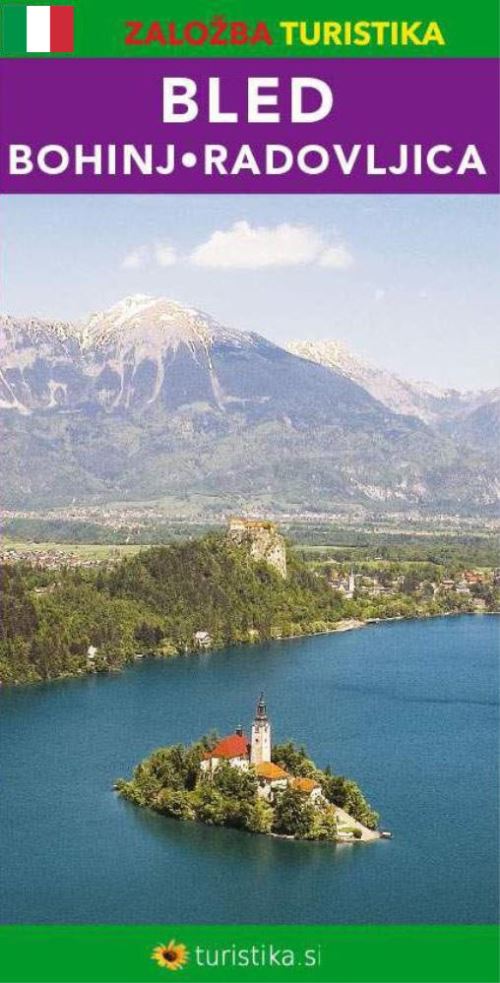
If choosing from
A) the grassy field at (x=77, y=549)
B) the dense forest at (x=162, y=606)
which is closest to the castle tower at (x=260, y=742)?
the dense forest at (x=162, y=606)

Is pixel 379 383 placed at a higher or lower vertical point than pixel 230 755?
higher

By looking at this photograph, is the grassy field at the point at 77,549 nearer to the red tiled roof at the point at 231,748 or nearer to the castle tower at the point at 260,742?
the red tiled roof at the point at 231,748

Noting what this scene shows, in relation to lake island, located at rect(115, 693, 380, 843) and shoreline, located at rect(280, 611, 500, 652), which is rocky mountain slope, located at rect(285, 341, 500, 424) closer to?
shoreline, located at rect(280, 611, 500, 652)

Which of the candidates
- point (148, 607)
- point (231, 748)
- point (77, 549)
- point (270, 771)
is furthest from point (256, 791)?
point (77, 549)

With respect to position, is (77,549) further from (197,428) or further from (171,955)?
(197,428)

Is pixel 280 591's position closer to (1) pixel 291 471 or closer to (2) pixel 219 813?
(2) pixel 219 813

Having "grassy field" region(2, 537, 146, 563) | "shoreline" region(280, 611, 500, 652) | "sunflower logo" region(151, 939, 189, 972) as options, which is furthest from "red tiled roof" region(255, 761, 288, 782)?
"grassy field" region(2, 537, 146, 563)
